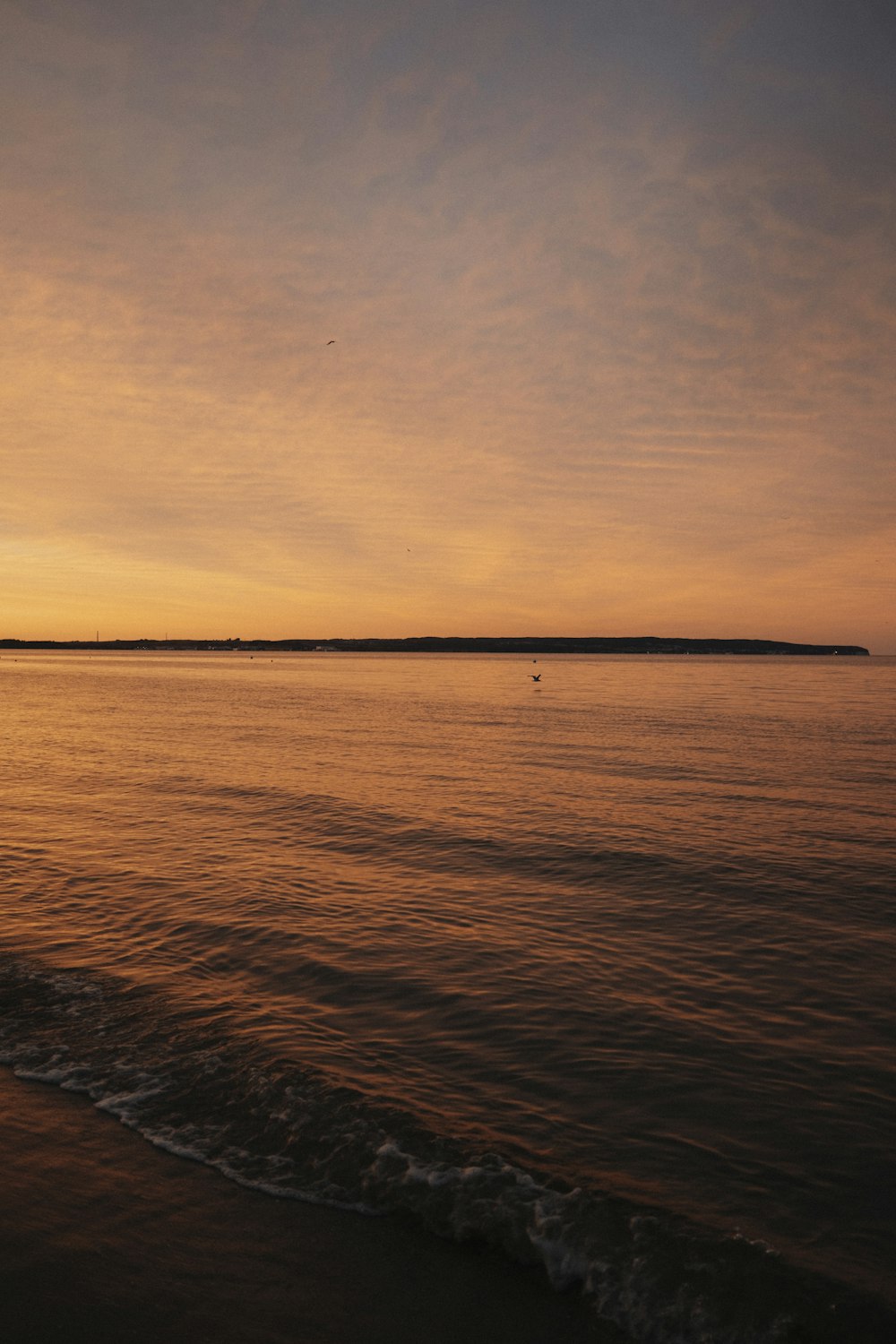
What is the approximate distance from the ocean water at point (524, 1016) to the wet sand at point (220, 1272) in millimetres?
290

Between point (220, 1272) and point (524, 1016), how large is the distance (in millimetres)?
5046

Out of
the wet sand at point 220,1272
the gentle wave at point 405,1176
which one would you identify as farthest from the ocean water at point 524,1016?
the wet sand at point 220,1272

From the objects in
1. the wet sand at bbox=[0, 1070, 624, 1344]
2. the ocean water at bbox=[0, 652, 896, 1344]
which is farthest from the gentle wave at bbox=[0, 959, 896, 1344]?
the wet sand at bbox=[0, 1070, 624, 1344]

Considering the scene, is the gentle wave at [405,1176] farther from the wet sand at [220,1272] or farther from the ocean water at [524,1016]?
the wet sand at [220,1272]

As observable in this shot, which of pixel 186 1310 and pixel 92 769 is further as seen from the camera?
pixel 92 769

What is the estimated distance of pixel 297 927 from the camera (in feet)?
43.4

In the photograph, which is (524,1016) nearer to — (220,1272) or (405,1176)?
(405,1176)

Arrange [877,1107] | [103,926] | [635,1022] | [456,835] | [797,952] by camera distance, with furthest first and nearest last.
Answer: [456,835]
[103,926]
[797,952]
[635,1022]
[877,1107]

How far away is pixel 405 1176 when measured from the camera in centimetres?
677

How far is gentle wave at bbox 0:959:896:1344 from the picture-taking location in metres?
5.52

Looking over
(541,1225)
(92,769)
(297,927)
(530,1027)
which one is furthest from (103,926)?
(92,769)

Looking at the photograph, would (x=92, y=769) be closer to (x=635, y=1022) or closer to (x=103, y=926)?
(x=103, y=926)

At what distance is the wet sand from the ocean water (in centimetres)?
29

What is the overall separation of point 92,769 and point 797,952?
91.6ft
